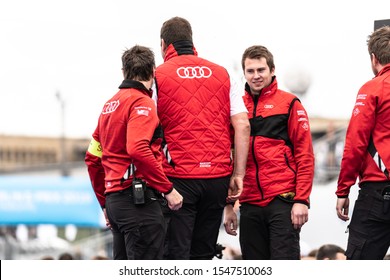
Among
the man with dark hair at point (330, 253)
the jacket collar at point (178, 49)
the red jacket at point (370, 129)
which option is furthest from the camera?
the man with dark hair at point (330, 253)

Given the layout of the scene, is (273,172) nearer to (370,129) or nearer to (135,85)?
(370,129)

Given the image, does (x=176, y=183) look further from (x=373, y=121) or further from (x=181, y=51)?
(x=373, y=121)

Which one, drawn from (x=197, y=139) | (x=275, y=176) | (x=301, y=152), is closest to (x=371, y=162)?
(x=301, y=152)

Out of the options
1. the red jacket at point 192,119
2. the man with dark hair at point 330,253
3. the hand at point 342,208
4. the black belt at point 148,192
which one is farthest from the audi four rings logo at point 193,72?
the man with dark hair at point 330,253

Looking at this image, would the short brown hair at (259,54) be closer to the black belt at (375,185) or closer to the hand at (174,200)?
the black belt at (375,185)

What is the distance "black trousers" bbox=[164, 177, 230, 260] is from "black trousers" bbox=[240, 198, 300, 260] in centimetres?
27

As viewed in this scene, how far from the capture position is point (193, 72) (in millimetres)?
5539

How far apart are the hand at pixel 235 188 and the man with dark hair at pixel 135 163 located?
1.57 ft

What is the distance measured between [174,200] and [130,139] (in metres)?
0.42

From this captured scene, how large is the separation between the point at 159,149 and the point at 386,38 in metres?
1.42

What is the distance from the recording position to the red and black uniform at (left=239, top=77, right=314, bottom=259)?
5.70 m

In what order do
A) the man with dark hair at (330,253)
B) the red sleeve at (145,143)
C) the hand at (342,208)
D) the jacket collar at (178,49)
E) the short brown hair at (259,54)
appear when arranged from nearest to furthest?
1. the red sleeve at (145,143)
2. the hand at (342,208)
3. the jacket collar at (178,49)
4. the short brown hair at (259,54)
5. the man with dark hair at (330,253)

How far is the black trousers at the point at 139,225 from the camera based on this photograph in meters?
5.21
